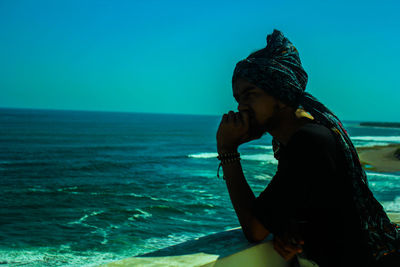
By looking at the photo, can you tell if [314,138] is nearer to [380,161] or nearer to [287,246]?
[287,246]

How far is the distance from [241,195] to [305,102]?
0.42 m

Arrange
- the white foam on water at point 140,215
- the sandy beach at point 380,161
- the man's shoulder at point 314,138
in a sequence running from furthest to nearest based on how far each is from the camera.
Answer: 1. the sandy beach at point 380,161
2. the white foam on water at point 140,215
3. the man's shoulder at point 314,138

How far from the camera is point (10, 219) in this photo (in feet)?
45.1

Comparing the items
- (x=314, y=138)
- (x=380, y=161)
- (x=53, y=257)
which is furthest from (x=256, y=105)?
(x=380, y=161)

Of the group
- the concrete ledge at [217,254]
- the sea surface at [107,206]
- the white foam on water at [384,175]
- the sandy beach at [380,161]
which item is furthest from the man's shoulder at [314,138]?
the sandy beach at [380,161]

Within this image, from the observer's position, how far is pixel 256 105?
139 centimetres

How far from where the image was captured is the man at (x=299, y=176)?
47.0 inches

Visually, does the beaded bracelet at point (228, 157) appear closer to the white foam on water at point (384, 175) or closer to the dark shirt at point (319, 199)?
the dark shirt at point (319, 199)

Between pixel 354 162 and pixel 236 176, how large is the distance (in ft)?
1.39

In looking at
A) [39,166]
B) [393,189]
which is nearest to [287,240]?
[393,189]

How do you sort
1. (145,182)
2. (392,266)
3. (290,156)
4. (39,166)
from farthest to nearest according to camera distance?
(39,166)
(145,182)
(392,266)
(290,156)

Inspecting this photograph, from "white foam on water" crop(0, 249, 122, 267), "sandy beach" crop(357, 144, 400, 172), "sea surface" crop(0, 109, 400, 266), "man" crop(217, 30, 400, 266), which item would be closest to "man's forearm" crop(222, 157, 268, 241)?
"man" crop(217, 30, 400, 266)

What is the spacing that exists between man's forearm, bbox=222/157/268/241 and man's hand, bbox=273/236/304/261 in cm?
10

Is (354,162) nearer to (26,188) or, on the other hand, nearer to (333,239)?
(333,239)
